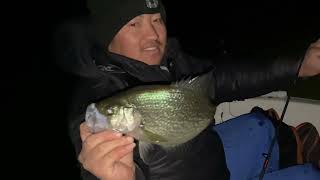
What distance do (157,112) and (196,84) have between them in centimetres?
26

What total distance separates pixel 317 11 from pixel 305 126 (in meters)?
11.8

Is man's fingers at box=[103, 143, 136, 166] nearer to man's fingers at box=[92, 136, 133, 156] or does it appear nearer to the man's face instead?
man's fingers at box=[92, 136, 133, 156]

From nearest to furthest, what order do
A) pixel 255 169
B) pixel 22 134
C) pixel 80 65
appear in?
pixel 80 65
pixel 255 169
pixel 22 134

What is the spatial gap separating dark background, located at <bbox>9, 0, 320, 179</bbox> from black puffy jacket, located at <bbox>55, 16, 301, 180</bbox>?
1.20 metres

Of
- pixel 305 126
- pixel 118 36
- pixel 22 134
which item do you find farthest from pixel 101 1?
pixel 22 134

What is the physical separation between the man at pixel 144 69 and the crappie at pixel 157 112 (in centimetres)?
24

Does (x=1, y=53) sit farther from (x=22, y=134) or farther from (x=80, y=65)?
(x=80, y=65)

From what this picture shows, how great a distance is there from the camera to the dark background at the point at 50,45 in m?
6.92

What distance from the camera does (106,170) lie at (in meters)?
1.58

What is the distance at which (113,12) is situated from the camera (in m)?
2.16

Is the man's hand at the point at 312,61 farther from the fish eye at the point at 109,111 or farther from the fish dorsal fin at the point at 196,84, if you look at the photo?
the fish eye at the point at 109,111

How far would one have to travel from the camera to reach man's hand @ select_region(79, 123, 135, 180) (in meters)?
1.52

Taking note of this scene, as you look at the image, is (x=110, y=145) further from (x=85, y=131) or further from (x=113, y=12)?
(x=113, y=12)

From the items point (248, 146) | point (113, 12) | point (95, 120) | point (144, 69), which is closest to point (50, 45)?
point (113, 12)
